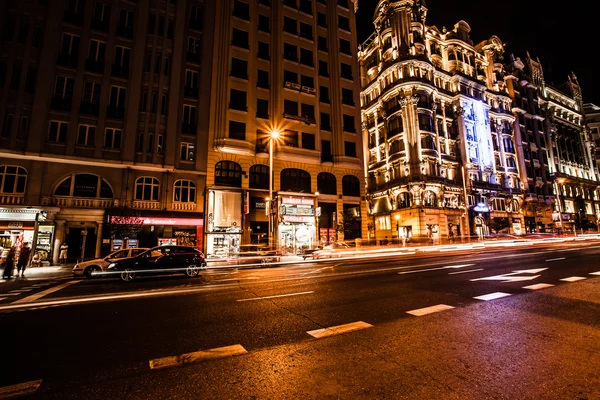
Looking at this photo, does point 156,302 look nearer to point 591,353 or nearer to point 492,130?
point 591,353

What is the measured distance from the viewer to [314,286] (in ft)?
29.6

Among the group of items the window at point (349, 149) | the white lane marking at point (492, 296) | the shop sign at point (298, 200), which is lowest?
the white lane marking at point (492, 296)

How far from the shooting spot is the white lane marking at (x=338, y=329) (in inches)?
186

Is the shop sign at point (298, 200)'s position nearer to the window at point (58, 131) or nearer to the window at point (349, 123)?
the window at point (349, 123)

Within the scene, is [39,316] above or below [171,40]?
below

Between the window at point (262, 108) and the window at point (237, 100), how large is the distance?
4.61ft

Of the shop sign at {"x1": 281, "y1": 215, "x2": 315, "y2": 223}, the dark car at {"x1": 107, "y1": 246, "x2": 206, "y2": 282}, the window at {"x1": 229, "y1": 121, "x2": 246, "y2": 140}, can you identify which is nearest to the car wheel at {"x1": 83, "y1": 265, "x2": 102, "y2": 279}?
the dark car at {"x1": 107, "y1": 246, "x2": 206, "y2": 282}

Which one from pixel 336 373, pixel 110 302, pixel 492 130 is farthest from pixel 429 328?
pixel 492 130

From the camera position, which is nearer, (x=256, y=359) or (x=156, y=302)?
(x=256, y=359)

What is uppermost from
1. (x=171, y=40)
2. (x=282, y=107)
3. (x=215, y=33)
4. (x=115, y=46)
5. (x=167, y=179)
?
(x=215, y=33)

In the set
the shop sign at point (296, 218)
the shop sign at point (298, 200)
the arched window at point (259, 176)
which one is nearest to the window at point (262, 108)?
the arched window at point (259, 176)

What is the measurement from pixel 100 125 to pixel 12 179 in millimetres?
7074

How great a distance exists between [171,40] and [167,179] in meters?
13.7

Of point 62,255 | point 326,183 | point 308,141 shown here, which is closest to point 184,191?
point 62,255
